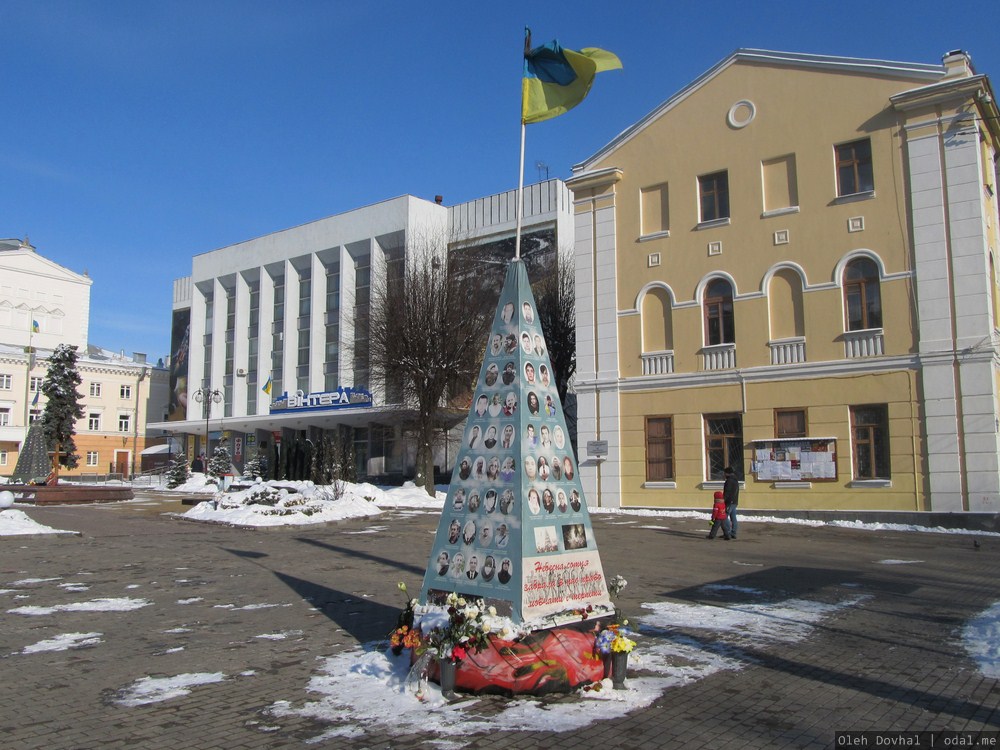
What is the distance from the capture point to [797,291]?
2409 cm

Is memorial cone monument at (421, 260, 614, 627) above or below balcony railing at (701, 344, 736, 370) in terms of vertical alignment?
below

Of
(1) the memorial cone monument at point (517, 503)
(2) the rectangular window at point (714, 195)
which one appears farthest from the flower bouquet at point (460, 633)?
(2) the rectangular window at point (714, 195)

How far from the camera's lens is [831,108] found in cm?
2384

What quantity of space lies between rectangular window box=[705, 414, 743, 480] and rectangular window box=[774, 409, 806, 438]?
3.68ft

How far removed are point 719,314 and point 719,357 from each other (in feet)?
4.59

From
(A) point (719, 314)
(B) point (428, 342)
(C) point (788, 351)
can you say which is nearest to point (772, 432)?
(C) point (788, 351)

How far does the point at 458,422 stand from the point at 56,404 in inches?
991

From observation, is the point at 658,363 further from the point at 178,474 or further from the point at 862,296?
the point at 178,474

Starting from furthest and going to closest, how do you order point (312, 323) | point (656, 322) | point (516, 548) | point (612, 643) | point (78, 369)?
point (78, 369) → point (312, 323) → point (656, 322) → point (516, 548) → point (612, 643)

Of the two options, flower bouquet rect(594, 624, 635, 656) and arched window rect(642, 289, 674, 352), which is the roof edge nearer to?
arched window rect(642, 289, 674, 352)

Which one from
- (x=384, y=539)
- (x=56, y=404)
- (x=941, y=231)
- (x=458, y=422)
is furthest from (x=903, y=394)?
(x=56, y=404)

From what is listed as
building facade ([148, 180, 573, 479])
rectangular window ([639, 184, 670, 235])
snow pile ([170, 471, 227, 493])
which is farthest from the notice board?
snow pile ([170, 471, 227, 493])

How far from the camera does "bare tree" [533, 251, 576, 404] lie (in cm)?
3725

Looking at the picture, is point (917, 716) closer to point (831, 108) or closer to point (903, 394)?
point (903, 394)
